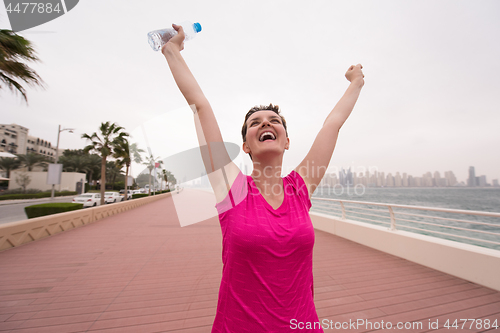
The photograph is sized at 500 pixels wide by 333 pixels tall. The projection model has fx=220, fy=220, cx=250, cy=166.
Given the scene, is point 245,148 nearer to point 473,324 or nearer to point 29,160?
point 473,324

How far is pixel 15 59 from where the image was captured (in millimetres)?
6320

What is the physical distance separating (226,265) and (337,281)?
3.59 m

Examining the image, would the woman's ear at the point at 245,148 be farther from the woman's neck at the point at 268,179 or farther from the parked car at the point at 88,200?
the parked car at the point at 88,200

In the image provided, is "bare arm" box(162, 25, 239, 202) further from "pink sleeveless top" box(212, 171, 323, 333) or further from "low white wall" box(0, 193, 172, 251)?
"low white wall" box(0, 193, 172, 251)

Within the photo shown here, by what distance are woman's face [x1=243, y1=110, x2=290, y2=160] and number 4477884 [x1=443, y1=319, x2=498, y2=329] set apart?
10.9 ft

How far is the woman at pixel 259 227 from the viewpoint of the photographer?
2.81 feet

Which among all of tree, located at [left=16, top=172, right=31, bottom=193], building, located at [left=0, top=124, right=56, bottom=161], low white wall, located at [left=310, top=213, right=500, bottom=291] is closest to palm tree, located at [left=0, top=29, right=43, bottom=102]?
low white wall, located at [left=310, top=213, right=500, bottom=291]

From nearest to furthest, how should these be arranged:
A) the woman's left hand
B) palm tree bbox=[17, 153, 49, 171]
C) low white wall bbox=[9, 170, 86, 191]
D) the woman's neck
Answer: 1. the woman's neck
2. the woman's left hand
3. low white wall bbox=[9, 170, 86, 191]
4. palm tree bbox=[17, 153, 49, 171]

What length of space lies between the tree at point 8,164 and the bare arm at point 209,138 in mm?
52365

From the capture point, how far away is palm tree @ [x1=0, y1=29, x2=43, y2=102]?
6062mm

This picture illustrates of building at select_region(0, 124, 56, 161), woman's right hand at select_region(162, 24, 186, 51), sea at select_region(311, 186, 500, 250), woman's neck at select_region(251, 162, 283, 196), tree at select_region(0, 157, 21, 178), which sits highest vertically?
building at select_region(0, 124, 56, 161)

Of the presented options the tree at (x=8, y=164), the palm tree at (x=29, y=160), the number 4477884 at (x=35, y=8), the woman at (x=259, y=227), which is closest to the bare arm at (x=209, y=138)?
the woman at (x=259, y=227)

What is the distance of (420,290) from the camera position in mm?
3400

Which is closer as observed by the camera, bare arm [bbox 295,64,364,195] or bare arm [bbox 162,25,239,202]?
bare arm [bbox 162,25,239,202]
